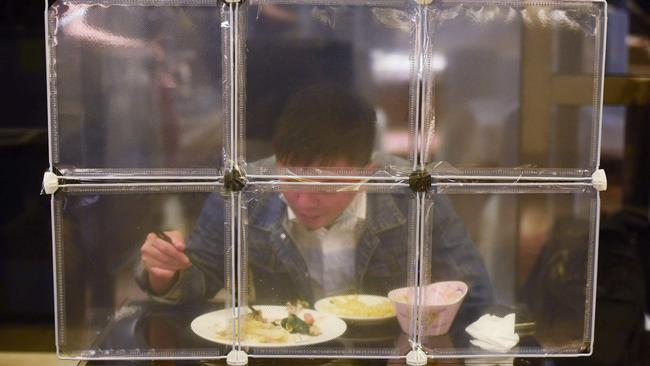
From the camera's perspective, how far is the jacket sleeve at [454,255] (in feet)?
3.67

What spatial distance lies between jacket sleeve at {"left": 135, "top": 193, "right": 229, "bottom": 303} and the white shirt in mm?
113

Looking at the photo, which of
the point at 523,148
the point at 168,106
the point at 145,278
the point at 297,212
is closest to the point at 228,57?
the point at 168,106

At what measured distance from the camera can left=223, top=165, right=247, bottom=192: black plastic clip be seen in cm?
110

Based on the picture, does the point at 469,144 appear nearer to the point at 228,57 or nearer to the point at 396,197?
the point at 396,197

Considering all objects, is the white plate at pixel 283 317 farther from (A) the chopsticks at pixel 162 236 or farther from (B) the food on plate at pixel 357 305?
(A) the chopsticks at pixel 162 236

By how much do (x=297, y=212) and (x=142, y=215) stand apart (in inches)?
9.9

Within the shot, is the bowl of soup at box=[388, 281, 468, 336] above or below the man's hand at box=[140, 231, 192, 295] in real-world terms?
below

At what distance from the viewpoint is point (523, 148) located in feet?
3.61

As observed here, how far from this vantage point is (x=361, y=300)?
3.72ft

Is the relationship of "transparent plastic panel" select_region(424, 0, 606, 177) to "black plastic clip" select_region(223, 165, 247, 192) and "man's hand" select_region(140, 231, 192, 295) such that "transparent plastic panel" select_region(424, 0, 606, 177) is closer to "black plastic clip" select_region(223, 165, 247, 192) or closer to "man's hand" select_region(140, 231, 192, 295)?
"black plastic clip" select_region(223, 165, 247, 192)

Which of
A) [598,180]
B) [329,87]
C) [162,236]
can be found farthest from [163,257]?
[598,180]

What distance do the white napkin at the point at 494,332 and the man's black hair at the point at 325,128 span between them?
1.08ft

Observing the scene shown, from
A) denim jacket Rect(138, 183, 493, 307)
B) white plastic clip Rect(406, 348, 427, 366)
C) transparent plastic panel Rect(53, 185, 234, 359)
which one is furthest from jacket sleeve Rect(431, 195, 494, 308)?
transparent plastic panel Rect(53, 185, 234, 359)

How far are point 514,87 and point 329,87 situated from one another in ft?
0.96
